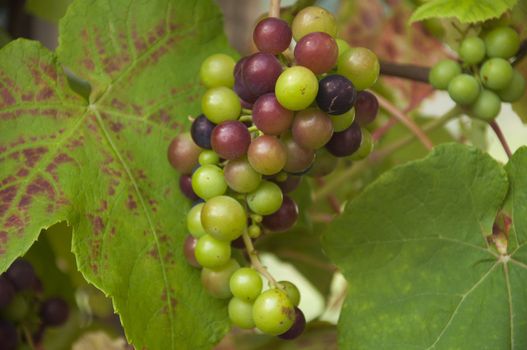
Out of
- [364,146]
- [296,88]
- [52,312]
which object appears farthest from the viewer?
[52,312]

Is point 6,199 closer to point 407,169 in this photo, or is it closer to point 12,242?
point 12,242

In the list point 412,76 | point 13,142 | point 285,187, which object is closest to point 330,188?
point 412,76

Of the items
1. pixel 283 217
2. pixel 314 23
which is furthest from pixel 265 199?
pixel 314 23

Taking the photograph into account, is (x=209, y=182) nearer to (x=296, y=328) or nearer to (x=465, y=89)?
(x=296, y=328)

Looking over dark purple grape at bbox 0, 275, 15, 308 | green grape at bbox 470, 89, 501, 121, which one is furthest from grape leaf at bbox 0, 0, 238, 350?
green grape at bbox 470, 89, 501, 121

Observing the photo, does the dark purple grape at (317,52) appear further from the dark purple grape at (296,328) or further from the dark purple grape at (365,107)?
the dark purple grape at (296,328)

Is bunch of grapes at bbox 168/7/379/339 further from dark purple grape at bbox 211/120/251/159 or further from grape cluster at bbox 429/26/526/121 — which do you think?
grape cluster at bbox 429/26/526/121
